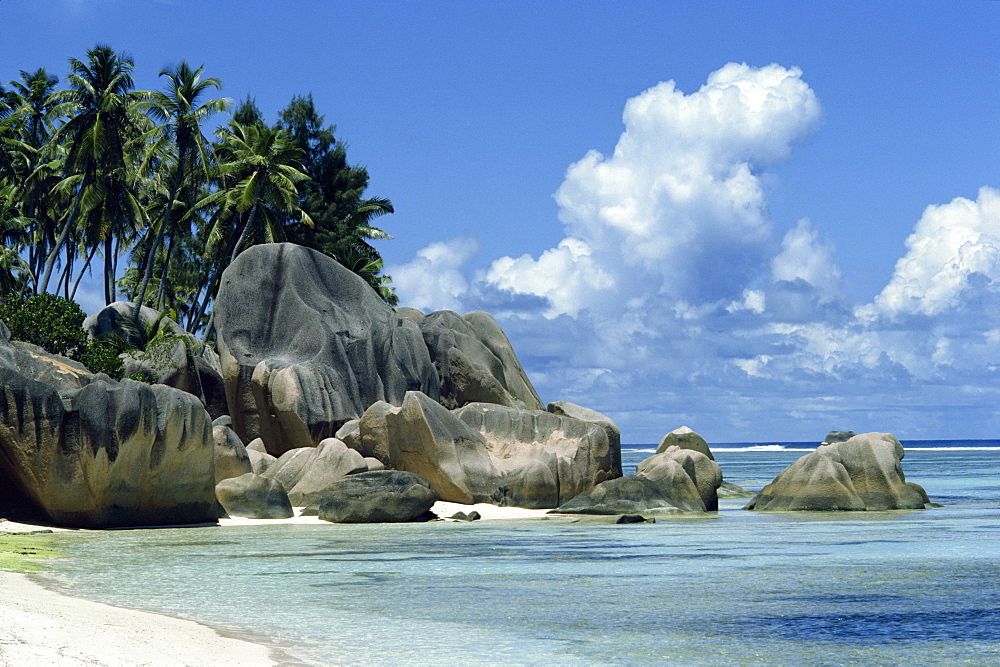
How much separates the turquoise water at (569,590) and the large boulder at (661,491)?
3.77m

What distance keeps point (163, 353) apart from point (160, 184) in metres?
18.1

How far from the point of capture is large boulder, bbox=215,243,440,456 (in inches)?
1284

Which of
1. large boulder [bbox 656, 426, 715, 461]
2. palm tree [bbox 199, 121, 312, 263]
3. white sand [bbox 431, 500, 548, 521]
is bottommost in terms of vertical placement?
white sand [bbox 431, 500, 548, 521]

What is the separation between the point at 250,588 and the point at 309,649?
13.6ft

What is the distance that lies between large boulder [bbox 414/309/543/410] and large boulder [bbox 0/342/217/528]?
1835 centimetres

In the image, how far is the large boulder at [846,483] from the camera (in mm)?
28062

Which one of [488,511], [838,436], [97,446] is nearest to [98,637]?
[97,446]

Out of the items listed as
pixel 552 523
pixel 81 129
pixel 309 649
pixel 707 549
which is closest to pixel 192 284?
pixel 81 129

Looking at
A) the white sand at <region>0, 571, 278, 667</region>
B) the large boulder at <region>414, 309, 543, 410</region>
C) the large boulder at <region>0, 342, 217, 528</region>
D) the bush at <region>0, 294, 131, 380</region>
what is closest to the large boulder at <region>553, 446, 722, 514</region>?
the large boulder at <region>0, 342, 217, 528</region>

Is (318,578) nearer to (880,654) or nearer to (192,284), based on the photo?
(880,654)

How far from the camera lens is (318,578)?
14.2 metres

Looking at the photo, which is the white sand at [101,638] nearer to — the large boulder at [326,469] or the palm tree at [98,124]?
the large boulder at [326,469]

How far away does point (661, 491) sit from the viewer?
91.0 ft

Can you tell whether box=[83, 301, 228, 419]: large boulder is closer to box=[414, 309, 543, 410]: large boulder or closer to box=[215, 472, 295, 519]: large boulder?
box=[414, 309, 543, 410]: large boulder
